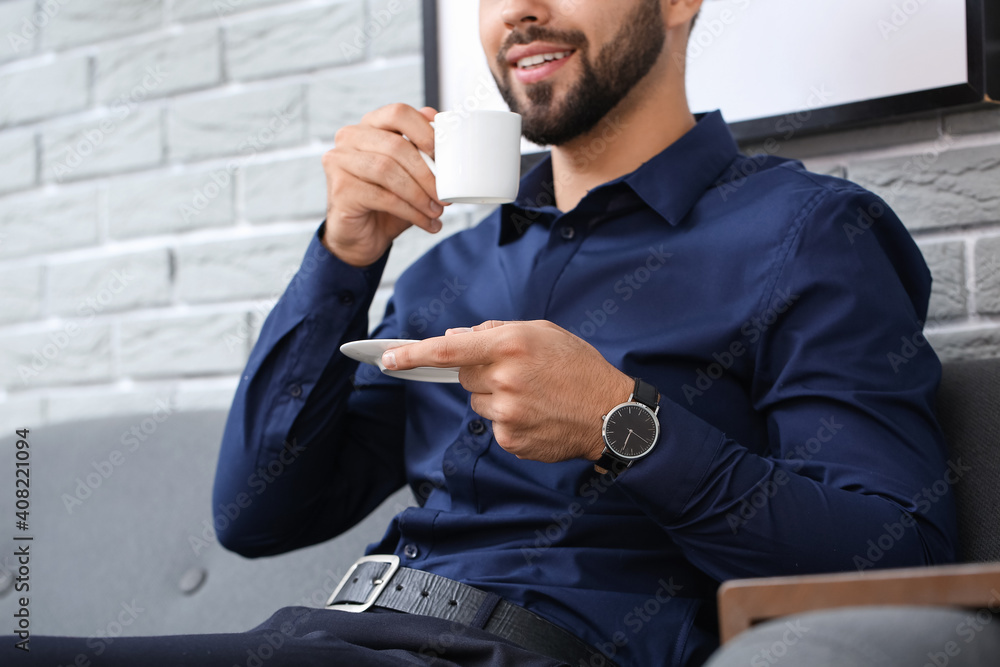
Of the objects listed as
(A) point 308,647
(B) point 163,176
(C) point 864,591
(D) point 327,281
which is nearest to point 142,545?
(D) point 327,281

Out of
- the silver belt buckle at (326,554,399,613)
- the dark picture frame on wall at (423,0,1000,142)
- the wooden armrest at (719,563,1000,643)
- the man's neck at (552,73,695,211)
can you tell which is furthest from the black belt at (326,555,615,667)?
the dark picture frame on wall at (423,0,1000,142)

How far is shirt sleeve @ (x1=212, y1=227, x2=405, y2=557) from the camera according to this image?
43.8 inches

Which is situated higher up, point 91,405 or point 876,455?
point 876,455

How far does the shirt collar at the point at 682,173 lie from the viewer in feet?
3.40

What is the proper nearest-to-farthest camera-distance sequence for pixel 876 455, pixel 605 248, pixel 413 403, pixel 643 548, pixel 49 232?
pixel 876 455
pixel 643 548
pixel 605 248
pixel 413 403
pixel 49 232

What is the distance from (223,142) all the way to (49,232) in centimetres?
44

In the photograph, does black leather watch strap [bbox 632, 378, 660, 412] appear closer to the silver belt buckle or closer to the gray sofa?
A: the silver belt buckle

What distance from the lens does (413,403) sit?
1.16 m

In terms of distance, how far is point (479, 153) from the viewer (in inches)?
35.6

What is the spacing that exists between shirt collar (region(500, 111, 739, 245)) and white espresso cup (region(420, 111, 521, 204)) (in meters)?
0.17

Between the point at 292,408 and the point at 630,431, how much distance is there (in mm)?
520

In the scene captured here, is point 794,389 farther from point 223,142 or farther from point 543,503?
point 223,142

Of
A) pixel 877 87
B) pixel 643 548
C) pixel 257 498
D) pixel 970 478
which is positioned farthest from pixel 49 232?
pixel 970 478

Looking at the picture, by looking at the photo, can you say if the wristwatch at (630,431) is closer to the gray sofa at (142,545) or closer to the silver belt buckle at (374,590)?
the silver belt buckle at (374,590)
